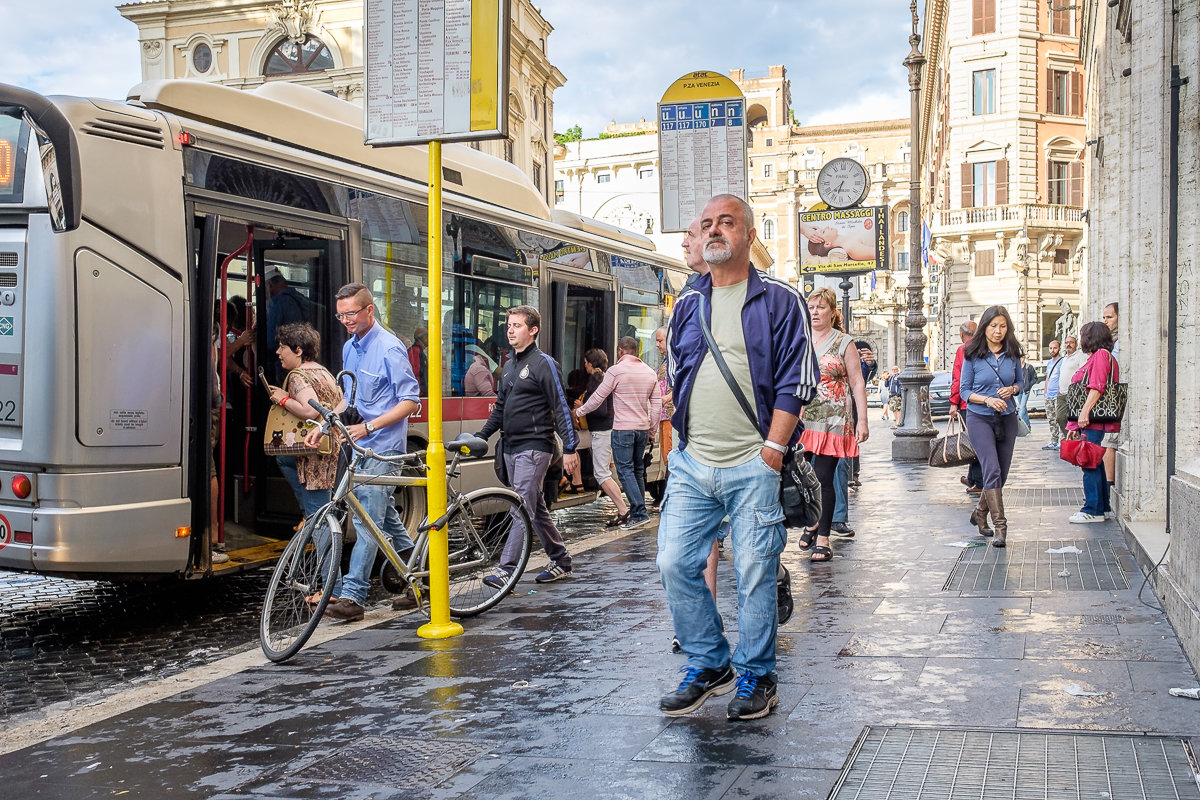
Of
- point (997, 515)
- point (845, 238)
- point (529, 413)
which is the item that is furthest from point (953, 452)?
point (845, 238)

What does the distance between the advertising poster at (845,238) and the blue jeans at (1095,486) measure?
325 inches

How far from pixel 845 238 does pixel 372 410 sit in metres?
12.8

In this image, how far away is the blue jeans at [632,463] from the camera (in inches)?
456

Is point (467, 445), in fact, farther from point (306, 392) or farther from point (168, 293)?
point (168, 293)

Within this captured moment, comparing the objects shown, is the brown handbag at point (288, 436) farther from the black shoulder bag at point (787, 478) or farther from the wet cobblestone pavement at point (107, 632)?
the black shoulder bag at point (787, 478)

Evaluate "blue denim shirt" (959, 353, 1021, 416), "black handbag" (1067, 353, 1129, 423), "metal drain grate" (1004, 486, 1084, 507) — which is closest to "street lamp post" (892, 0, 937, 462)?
"metal drain grate" (1004, 486, 1084, 507)

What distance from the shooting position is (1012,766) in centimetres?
389

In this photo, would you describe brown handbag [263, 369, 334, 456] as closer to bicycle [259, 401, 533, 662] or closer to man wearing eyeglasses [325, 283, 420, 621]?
man wearing eyeglasses [325, 283, 420, 621]

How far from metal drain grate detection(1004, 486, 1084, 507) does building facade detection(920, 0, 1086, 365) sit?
118 ft

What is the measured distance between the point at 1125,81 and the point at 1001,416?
313cm

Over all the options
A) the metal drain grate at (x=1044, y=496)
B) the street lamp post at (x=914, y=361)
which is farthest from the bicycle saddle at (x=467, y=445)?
A: the street lamp post at (x=914, y=361)

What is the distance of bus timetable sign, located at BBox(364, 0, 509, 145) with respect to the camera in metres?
6.38

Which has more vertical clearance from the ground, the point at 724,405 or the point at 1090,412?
the point at 724,405

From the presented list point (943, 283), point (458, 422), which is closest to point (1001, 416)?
point (458, 422)
